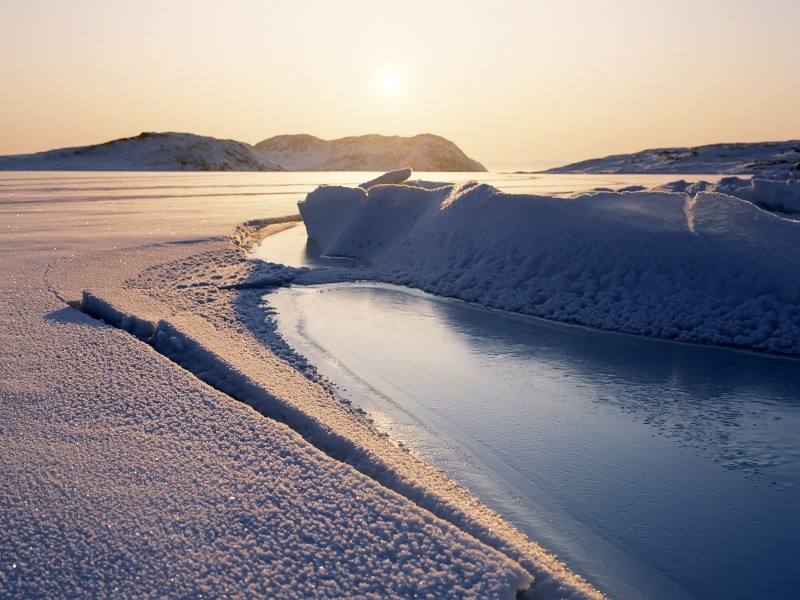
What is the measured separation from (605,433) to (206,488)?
86.3 inches

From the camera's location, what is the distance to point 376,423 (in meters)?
3.34

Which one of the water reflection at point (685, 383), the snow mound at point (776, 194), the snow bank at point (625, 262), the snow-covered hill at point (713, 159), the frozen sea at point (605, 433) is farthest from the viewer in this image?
the snow-covered hill at point (713, 159)

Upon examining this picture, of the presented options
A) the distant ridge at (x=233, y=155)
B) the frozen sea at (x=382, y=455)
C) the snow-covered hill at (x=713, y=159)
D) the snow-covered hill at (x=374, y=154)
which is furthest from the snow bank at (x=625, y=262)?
the snow-covered hill at (x=374, y=154)

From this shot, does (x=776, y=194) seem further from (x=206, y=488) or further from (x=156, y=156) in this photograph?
(x=156, y=156)

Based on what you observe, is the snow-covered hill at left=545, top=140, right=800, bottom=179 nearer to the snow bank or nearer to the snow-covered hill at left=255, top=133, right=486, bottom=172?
the snow bank

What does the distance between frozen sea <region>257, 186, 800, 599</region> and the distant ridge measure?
3092 inches

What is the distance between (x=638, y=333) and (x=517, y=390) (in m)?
2.16

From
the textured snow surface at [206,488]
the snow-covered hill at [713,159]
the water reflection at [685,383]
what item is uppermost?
the snow-covered hill at [713,159]

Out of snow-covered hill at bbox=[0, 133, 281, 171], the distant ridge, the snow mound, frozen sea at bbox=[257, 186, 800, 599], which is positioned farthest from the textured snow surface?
snow-covered hill at bbox=[0, 133, 281, 171]

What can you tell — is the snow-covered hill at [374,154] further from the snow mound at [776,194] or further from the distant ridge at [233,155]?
the snow mound at [776,194]

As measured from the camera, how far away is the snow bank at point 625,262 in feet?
17.4

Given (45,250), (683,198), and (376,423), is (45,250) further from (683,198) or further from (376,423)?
(683,198)

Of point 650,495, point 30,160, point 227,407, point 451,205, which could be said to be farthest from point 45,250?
point 30,160

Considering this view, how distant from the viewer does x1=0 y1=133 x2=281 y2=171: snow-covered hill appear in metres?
85.4
